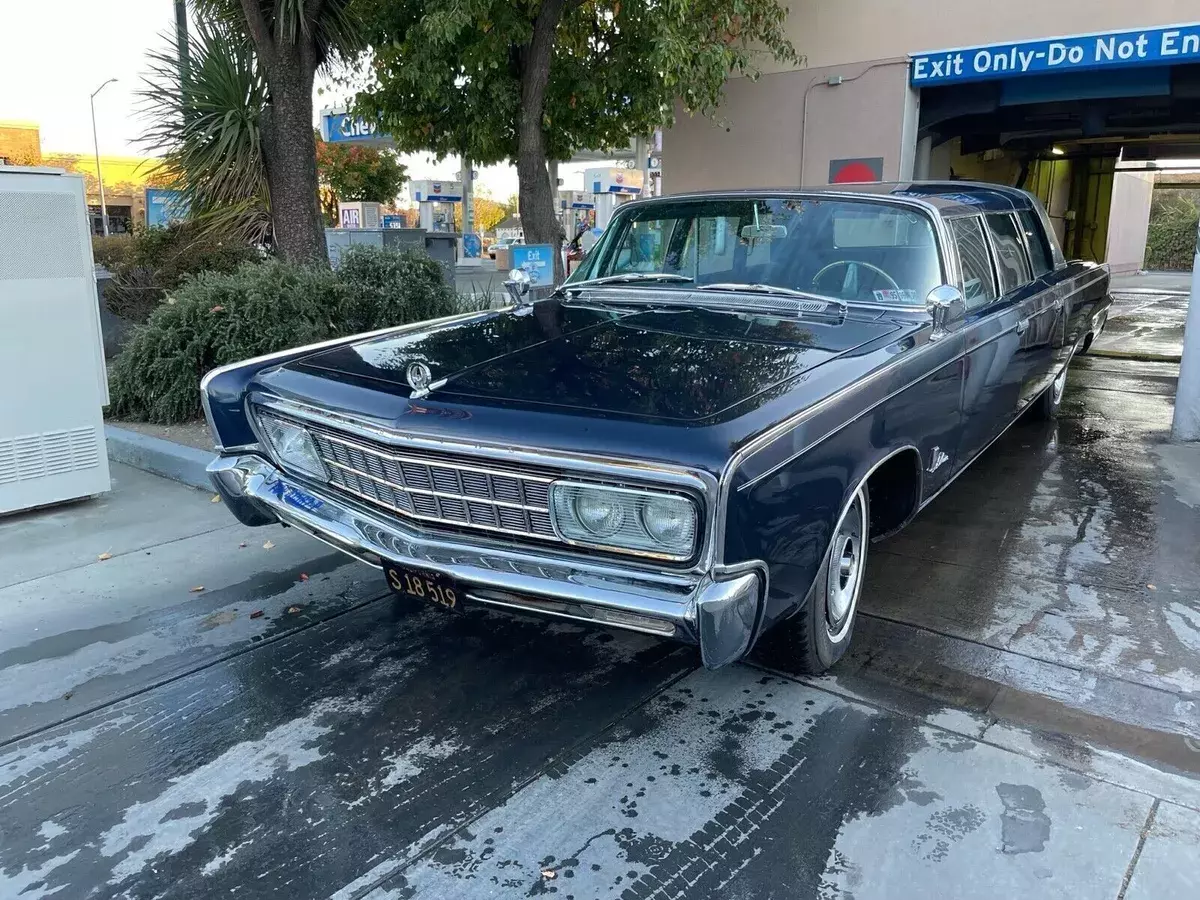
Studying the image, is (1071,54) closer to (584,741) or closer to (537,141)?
(537,141)

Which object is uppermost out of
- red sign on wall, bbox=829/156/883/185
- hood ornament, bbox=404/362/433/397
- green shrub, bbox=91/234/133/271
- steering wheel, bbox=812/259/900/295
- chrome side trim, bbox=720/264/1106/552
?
red sign on wall, bbox=829/156/883/185

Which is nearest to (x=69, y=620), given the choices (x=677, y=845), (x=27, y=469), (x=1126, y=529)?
(x=27, y=469)

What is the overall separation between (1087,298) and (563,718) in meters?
5.48

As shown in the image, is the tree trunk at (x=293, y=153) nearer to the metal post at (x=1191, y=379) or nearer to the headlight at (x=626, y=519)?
the headlight at (x=626, y=519)

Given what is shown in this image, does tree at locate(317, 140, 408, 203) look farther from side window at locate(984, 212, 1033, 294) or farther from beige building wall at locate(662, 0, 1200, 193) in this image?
side window at locate(984, 212, 1033, 294)

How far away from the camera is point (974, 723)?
10.4 ft

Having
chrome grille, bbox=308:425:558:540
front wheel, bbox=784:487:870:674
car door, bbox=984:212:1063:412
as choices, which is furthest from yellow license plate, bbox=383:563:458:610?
car door, bbox=984:212:1063:412

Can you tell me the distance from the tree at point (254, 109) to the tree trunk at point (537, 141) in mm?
1798

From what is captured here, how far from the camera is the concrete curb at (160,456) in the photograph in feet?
19.6

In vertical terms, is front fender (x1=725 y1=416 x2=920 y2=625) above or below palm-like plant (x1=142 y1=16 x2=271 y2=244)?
below

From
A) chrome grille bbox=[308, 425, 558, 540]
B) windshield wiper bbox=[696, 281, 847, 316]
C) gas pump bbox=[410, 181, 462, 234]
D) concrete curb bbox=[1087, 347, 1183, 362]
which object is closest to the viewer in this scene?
chrome grille bbox=[308, 425, 558, 540]

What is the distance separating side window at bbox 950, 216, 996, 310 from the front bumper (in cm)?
230

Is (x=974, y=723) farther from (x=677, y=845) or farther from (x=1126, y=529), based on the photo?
(x=1126, y=529)

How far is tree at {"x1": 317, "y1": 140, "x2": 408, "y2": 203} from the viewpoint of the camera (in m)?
27.3
